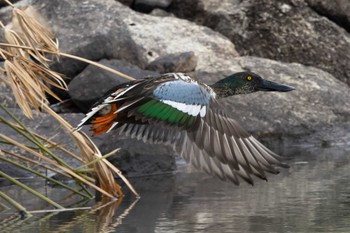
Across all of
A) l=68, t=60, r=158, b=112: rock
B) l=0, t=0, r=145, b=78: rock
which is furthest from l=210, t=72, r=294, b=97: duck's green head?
l=0, t=0, r=145, b=78: rock

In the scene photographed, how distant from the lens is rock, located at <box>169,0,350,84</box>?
13789mm

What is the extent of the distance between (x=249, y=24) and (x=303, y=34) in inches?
28.4

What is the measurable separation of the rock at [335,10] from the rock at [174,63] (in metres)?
2.52

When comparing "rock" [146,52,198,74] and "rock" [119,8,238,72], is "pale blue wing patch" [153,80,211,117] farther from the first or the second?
"rock" [119,8,238,72]

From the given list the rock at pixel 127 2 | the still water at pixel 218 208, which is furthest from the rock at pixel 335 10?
the still water at pixel 218 208

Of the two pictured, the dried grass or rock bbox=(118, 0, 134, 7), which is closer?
the dried grass

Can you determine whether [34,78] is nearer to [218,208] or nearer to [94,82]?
[218,208]

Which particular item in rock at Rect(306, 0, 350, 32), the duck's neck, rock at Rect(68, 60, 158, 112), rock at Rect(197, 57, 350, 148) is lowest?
rock at Rect(197, 57, 350, 148)

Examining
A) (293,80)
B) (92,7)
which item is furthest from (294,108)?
(92,7)

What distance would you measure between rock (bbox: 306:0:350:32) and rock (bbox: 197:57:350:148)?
1.33 metres

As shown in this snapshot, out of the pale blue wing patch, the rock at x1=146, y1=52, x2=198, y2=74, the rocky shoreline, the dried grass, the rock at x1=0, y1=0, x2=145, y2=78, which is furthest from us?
the rock at x1=0, y1=0, x2=145, y2=78

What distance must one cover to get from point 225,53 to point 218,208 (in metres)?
5.76

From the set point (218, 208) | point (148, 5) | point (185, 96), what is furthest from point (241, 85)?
point (148, 5)

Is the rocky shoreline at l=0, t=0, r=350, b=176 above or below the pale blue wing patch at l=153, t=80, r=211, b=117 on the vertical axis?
below
